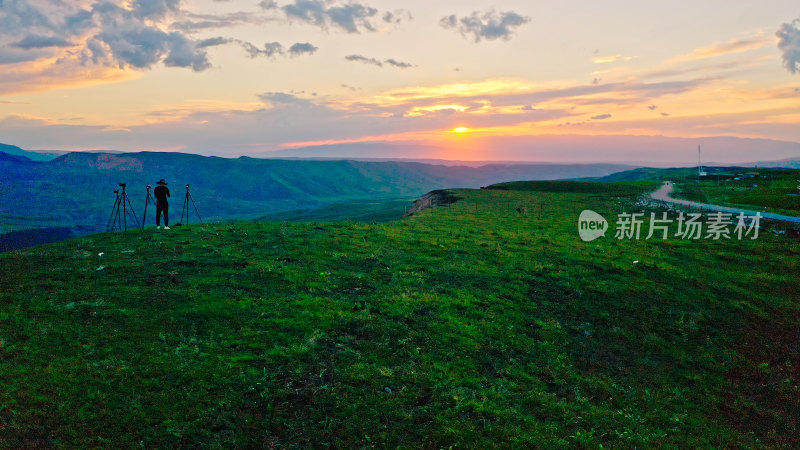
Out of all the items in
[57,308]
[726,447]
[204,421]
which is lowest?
[726,447]

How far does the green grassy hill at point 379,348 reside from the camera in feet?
40.4

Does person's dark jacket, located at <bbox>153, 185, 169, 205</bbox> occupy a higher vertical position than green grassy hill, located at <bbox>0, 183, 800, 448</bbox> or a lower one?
higher

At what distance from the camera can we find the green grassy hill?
1230 cm

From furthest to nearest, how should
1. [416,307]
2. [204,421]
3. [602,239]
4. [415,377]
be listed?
[602,239]
[416,307]
[415,377]
[204,421]

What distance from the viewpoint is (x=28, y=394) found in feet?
39.9

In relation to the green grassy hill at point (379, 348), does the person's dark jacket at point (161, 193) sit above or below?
above

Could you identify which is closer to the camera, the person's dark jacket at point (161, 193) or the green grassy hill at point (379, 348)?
the green grassy hill at point (379, 348)

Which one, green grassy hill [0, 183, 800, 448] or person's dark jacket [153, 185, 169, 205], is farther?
person's dark jacket [153, 185, 169, 205]

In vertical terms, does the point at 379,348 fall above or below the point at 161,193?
below

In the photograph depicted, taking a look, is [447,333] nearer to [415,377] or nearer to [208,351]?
[415,377]

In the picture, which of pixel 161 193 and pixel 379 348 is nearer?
pixel 379 348

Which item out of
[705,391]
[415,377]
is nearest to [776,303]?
[705,391]

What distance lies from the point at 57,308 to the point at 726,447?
24792mm

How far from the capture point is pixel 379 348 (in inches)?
649
